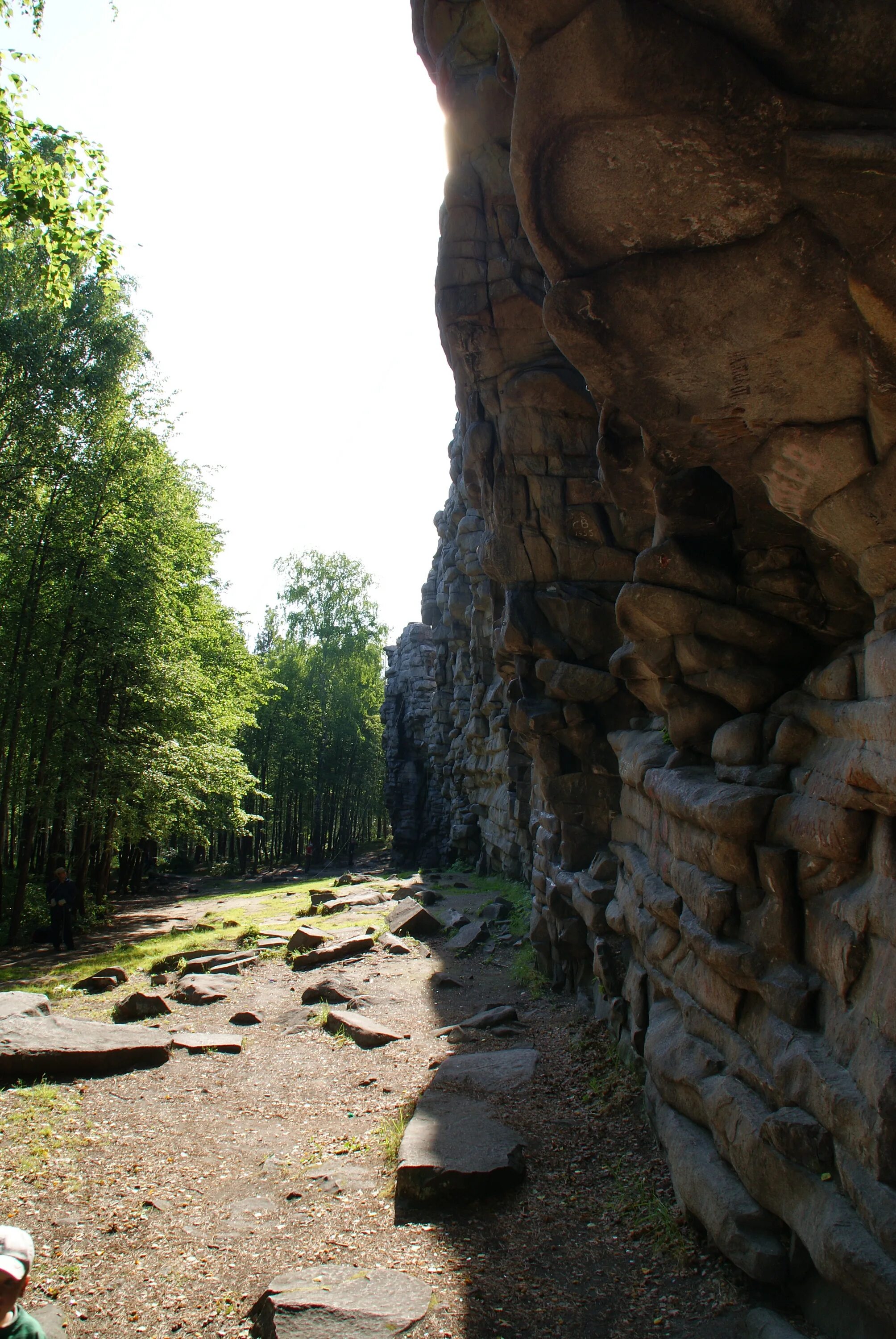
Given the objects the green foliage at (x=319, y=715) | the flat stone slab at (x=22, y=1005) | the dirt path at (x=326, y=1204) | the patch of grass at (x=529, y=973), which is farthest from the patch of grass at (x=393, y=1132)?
the green foliage at (x=319, y=715)

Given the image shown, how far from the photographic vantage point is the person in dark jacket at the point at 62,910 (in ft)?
59.6

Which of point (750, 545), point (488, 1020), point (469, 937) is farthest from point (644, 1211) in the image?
point (469, 937)

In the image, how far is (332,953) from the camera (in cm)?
1595

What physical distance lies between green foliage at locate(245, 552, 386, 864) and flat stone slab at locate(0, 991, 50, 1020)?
35477 millimetres

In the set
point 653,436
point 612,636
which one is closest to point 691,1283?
point 653,436

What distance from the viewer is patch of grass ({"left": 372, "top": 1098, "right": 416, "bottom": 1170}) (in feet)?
24.3

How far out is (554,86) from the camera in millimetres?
4641

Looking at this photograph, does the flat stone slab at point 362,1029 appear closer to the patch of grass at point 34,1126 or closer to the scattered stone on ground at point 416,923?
the patch of grass at point 34,1126

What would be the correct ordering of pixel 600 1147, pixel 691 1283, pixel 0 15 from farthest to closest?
pixel 0 15 < pixel 600 1147 < pixel 691 1283

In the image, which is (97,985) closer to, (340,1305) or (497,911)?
(497,911)

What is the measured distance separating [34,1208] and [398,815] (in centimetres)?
3234

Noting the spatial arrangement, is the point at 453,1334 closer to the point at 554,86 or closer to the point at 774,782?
the point at 774,782

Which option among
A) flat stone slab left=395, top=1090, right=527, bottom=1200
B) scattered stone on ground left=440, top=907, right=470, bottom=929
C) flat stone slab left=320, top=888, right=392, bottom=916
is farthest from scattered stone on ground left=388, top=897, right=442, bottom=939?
flat stone slab left=395, top=1090, right=527, bottom=1200

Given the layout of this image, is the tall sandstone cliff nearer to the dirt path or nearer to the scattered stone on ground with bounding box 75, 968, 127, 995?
the dirt path
